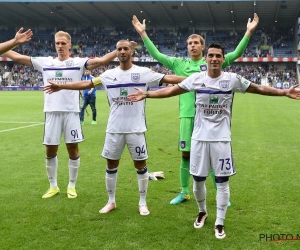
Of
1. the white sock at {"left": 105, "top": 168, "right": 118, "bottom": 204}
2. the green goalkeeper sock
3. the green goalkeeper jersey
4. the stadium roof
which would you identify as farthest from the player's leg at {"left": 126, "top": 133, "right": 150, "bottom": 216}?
the stadium roof

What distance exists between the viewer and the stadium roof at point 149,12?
48.4m

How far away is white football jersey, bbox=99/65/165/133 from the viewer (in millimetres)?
5211

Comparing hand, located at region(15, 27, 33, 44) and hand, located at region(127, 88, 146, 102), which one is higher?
hand, located at region(15, 27, 33, 44)

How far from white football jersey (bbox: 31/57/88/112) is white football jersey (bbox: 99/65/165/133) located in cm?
96

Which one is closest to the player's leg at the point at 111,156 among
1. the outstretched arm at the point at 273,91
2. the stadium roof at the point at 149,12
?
the outstretched arm at the point at 273,91

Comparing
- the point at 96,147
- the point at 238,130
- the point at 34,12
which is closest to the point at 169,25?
the point at 34,12

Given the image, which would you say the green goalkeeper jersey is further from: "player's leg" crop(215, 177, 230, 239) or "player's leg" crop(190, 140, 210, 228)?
"player's leg" crop(215, 177, 230, 239)

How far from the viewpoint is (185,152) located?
579cm

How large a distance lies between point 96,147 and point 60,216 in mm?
5292

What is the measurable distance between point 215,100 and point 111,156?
168cm

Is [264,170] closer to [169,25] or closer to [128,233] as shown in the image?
[128,233]

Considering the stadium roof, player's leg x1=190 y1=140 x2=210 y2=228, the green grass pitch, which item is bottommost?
the green grass pitch

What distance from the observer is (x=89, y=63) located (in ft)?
19.9

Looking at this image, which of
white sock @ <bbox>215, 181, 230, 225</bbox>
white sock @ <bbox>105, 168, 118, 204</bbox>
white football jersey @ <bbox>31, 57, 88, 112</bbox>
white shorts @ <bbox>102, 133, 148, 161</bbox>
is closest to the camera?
white sock @ <bbox>215, 181, 230, 225</bbox>
